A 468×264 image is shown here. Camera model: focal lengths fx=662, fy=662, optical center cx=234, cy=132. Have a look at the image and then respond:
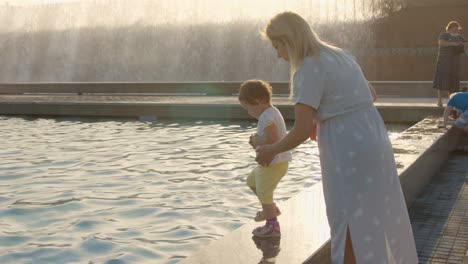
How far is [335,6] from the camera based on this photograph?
29906 mm

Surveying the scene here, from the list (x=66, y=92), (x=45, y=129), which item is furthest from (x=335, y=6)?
(x=45, y=129)

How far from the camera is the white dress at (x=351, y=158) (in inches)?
107

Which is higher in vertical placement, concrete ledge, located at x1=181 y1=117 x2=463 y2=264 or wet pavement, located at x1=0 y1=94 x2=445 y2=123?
concrete ledge, located at x1=181 y1=117 x2=463 y2=264

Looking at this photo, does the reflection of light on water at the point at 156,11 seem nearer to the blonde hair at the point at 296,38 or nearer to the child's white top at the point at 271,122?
the child's white top at the point at 271,122

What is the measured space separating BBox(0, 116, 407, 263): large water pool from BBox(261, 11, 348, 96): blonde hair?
2.23 m

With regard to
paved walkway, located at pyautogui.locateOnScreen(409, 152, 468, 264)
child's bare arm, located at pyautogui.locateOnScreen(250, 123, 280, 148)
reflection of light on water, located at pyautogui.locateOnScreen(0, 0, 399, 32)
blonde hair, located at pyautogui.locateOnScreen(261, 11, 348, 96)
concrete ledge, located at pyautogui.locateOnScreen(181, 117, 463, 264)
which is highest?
reflection of light on water, located at pyautogui.locateOnScreen(0, 0, 399, 32)

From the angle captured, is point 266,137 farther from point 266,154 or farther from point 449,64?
point 449,64

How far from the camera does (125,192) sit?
6.62 meters

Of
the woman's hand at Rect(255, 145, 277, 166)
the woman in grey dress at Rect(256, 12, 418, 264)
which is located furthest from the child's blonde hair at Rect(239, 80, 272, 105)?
the woman in grey dress at Rect(256, 12, 418, 264)

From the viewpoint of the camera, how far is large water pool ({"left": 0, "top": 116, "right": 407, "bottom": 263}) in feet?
16.0

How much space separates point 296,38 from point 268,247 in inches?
50.8

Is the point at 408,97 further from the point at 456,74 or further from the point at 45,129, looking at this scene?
the point at 45,129

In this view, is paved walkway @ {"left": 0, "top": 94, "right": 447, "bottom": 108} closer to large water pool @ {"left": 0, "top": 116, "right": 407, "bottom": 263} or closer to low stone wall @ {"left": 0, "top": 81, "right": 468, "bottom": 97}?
low stone wall @ {"left": 0, "top": 81, "right": 468, "bottom": 97}

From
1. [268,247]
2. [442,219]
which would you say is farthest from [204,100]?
[268,247]
